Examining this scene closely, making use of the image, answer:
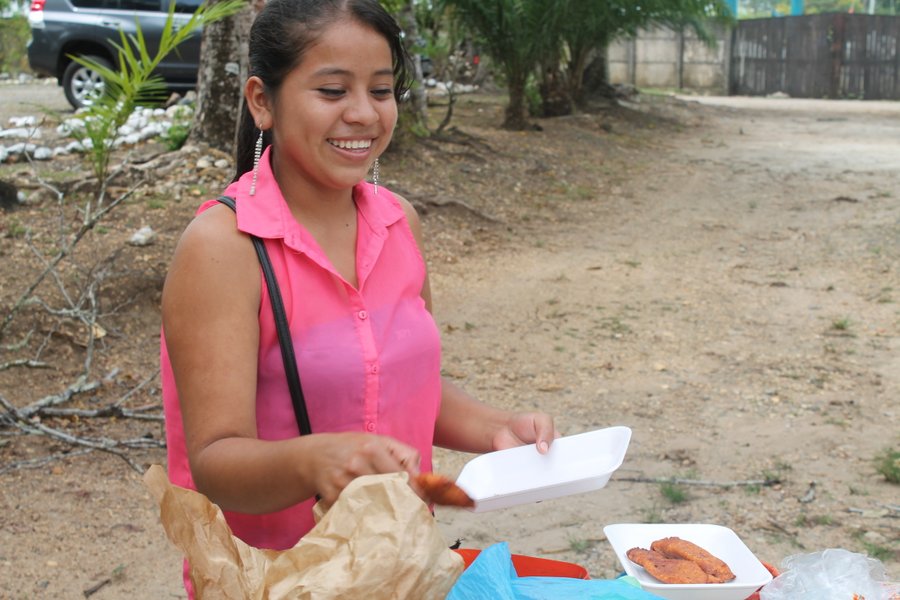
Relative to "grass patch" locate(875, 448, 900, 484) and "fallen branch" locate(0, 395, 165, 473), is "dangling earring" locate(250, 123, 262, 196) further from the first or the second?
"grass patch" locate(875, 448, 900, 484)

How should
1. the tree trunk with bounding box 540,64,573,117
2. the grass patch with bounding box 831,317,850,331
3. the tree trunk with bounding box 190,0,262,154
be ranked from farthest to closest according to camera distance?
1. the tree trunk with bounding box 540,64,573,117
2. the tree trunk with bounding box 190,0,262,154
3. the grass patch with bounding box 831,317,850,331

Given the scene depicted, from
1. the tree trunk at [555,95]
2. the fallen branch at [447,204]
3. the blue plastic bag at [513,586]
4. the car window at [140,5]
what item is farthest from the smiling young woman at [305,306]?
the tree trunk at [555,95]

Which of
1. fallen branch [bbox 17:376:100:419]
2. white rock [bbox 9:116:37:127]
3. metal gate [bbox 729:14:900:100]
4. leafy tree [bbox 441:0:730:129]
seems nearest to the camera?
fallen branch [bbox 17:376:100:419]

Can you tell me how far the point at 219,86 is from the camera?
7695 mm

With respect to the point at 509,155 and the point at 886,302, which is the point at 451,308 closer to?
the point at 886,302

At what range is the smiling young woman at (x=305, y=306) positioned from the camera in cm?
149

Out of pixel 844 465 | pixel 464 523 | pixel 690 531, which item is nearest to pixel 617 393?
pixel 844 465

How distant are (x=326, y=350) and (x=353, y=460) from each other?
0.26 meters

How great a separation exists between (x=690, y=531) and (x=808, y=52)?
25.2 metres

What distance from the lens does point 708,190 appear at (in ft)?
33.8

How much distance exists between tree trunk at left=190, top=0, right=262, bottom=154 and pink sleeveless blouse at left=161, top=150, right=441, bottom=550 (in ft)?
19.5

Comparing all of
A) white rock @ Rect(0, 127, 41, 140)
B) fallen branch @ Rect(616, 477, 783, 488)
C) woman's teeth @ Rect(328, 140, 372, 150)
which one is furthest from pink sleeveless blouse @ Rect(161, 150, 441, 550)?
white rock @ Rect(0, 127, 41, 140)

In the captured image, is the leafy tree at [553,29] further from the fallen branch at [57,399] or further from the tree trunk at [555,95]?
the fallen branch at [57,399]

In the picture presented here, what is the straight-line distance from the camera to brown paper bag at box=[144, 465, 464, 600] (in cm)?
130
